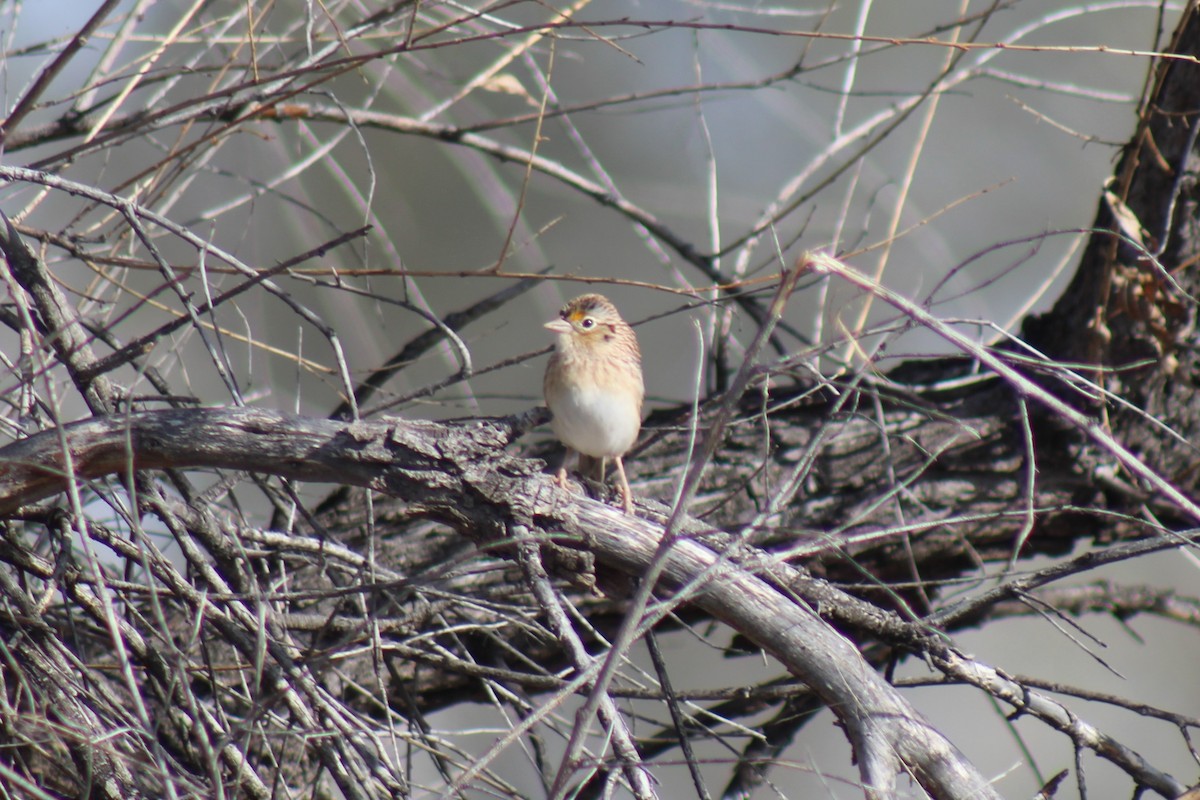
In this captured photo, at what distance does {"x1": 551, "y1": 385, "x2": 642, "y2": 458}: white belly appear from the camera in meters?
3.29

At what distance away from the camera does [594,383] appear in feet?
11.1

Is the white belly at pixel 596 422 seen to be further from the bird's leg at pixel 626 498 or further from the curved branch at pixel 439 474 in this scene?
the curved branch at pixel 439 474

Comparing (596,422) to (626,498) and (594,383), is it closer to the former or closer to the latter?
(594,383)

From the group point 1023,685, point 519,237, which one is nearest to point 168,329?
point 1023,685

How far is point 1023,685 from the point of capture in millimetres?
2285

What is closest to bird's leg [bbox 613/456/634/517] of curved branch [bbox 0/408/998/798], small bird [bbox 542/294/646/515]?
small bird [bbox 542/294/646/515]

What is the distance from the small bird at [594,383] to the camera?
130 inches

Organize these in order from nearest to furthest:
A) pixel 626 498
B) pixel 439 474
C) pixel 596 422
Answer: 1. pixel 439 474
2. pixel 626 498
3. pixel 596 422

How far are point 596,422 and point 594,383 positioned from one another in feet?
0.49

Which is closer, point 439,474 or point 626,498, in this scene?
point 439,474

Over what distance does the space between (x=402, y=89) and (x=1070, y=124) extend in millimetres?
5625

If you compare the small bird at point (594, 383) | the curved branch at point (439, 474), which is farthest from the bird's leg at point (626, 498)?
the curved branch at point (439, 474)

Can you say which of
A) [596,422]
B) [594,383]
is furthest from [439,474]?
[594,383]

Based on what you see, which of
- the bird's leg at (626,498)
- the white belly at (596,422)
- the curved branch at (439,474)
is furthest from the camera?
the white belly at (596,422)
